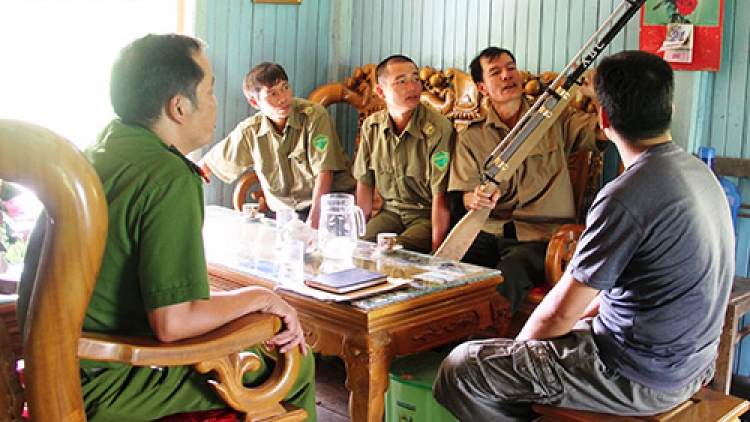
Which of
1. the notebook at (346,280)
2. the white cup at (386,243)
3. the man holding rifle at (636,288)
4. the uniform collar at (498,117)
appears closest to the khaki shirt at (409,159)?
the uniform collar at (498,117)

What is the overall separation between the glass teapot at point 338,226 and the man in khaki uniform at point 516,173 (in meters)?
0.72

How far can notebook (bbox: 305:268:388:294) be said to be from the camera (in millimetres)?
2027

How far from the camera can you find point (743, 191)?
116 inches

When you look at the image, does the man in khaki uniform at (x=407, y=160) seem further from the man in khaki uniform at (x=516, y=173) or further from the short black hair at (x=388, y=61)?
the man in khaki uniform at (x=516, y=173)

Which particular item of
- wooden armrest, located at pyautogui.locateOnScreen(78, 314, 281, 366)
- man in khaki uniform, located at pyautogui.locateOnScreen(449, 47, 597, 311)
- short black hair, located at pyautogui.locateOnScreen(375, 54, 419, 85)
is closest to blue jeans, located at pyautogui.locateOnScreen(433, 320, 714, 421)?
wooden armrest, located at pyautogui.locateOnScreen(78, 314, 281, 366)

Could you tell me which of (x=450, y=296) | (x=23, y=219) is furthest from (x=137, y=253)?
(x=23, y=219)

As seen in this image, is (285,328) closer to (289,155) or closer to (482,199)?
(482,199)

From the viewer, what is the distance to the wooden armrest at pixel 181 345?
1.34 meters

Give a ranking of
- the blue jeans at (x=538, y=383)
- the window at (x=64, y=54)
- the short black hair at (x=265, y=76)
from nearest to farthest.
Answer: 1. the blue jeans at (x=538, y=383)
2. the window at (x=64, y=54)
3. the short black hair at (x=265, y=76)

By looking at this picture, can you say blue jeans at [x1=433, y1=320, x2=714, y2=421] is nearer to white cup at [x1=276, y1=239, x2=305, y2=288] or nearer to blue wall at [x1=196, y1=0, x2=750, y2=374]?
white cup at [x1=276, y1=239, x2=305, y2=288]

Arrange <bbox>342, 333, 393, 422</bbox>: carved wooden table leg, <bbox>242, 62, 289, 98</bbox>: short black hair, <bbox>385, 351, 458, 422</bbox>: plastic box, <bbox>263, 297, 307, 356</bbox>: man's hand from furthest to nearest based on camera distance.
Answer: <bbox>242, 62, 289, 98</bbox>: short black hair → <bbox>385, 351, 458, 422</bbox>: plastic box → <bbox>342, 333, 393, 422</bbox>: carved wooden table leg → <bbox>263, 297, 307, 356</bbox>: man's hand

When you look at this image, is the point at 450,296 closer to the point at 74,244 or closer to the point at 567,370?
the point at 567,370

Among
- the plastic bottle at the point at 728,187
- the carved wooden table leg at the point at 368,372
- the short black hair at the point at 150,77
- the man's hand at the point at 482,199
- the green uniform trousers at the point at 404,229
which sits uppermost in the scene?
the short black hair at the point at 150,77

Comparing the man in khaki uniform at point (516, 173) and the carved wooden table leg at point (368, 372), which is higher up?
the man in khaki uniform at point (516, 173)
